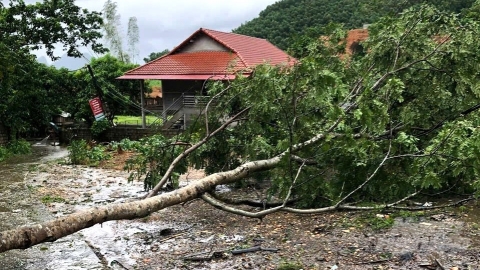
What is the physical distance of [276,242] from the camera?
17.0 ft

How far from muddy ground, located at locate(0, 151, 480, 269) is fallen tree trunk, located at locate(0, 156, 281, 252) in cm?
78

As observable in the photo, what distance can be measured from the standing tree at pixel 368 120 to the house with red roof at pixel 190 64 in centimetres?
987

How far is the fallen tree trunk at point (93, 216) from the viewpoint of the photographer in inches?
120

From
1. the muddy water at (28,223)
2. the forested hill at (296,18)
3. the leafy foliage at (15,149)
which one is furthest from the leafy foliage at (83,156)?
the forested hill at (296,18)

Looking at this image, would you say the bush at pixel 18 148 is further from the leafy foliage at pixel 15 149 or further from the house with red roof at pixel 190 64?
the house with red roof at pixel 190 64

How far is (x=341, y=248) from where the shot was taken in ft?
Answer: 15.8

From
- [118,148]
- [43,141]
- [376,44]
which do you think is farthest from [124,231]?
[43,141]

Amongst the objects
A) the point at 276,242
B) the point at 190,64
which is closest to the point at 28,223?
the point at 276,242

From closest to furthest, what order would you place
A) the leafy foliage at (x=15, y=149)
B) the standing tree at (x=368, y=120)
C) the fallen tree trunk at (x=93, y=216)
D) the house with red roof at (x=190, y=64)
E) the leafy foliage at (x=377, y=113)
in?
the fallen tree trunk at (x=93, y=216), the standing tree at (x=368, y=120), the leafy foliage at (x=377, y=113), the leafy foliage at (x=15, y=149), the house with red roof at (x=190, y=64)

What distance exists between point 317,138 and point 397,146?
3.14 feet

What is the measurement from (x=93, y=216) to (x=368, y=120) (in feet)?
9.07

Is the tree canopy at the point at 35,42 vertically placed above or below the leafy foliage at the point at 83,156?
above

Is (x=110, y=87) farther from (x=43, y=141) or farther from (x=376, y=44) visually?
(x=376, y=44)

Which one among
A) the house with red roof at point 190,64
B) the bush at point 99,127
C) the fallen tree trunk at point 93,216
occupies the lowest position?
the bush at point 99,127
